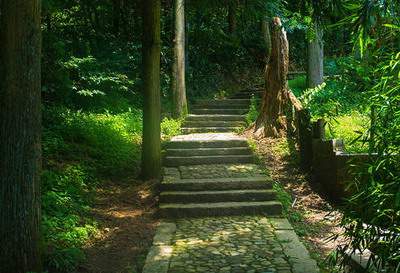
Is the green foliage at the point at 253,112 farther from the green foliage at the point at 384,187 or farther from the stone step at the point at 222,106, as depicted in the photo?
the green foliage at the point at 384,187

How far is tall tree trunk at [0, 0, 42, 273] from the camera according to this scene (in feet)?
16.6

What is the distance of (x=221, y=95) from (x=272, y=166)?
7365 mm

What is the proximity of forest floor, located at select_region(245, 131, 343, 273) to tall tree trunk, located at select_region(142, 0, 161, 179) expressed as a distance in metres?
2.39

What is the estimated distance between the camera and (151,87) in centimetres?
967

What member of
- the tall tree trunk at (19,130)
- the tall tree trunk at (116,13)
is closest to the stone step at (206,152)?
the tall tree trunk at (19,130)

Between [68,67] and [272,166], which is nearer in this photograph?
[272,166]

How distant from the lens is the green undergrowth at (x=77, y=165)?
6507mm

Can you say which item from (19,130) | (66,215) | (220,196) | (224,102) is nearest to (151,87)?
(220,196)

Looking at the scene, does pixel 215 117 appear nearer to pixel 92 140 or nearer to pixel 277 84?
pixel 277 84

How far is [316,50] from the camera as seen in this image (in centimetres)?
1522

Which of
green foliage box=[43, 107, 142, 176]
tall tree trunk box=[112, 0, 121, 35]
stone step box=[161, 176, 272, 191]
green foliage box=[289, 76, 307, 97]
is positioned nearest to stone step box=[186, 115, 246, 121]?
green foliage box=[43, 107, 142, 176]

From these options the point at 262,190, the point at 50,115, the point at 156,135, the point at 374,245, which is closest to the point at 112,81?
the point at 50,115

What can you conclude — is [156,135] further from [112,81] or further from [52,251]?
[112,81]

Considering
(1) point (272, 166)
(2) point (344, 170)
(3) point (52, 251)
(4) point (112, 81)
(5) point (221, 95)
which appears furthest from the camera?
(5) point (221, 95)
